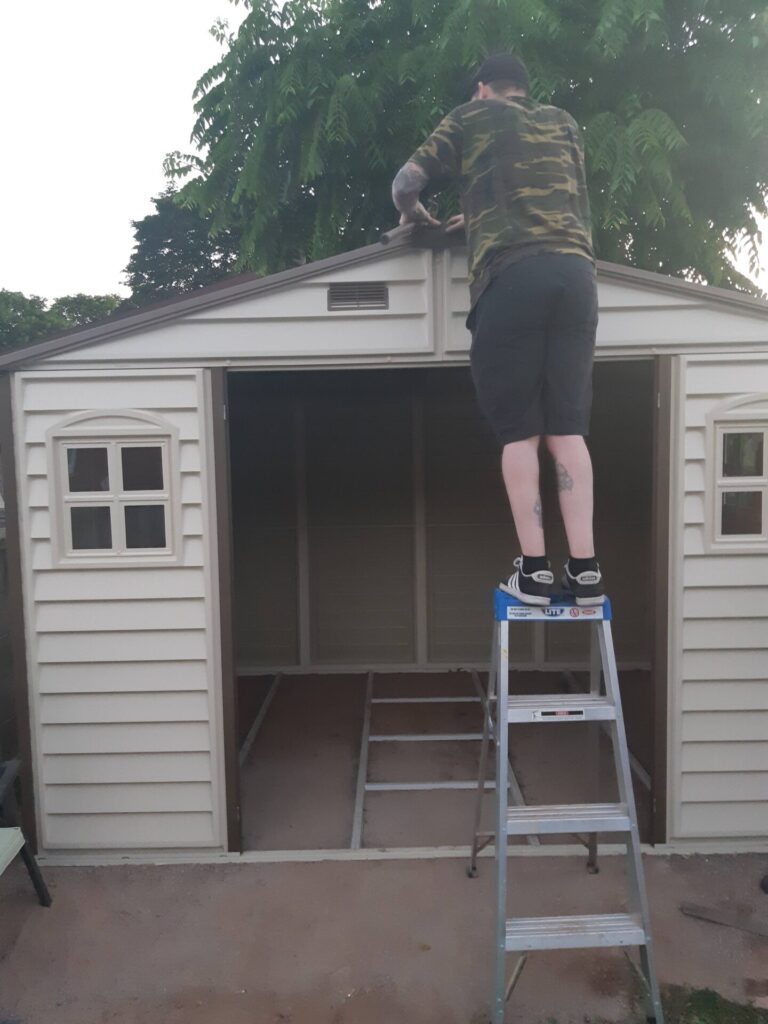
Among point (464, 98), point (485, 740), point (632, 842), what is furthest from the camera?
point (464, 98)

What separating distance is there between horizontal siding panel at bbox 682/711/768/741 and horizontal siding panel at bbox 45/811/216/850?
7.04 feet

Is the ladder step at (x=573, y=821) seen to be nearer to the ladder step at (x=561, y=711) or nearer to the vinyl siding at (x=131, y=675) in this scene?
the ladder step at (x=561, y=711)

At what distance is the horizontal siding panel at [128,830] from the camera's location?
3.36 metres

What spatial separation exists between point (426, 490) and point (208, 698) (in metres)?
3.02

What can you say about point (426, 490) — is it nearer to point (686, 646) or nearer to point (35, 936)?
point (686, 646)

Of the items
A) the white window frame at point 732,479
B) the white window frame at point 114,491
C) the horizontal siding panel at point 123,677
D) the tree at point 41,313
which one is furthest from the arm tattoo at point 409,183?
the tree at point 41,313

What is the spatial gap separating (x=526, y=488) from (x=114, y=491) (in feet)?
5.88

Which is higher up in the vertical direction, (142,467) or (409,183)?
(409,183)

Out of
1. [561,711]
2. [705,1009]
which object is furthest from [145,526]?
[705,1009]

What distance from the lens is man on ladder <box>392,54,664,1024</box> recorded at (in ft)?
7.77

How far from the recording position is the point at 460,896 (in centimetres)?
304

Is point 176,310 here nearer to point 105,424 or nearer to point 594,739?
point 105,424

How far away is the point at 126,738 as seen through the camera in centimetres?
333

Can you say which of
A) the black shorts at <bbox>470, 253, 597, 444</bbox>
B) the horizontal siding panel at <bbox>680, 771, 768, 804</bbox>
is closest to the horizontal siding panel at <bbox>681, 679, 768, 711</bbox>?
the horizontal siding panel at <bbox>680, 771, 768, 804</bbox>
